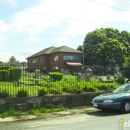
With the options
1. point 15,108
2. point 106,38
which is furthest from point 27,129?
point 106,38

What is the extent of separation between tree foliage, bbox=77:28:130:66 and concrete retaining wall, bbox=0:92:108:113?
152 ft

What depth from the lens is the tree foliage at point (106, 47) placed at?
5910 cm

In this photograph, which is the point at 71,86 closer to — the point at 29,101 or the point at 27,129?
the point at 29,101

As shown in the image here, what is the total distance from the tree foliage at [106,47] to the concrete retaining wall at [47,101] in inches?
1818

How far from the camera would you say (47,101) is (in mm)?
12148

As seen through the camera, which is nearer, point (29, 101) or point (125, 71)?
point (29, 101)

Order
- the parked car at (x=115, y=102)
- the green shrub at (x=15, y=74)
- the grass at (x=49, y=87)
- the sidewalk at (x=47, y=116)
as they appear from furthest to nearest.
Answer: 1. the green shrub at (x=15, y=74)
2. the grass at (x=49, y=87)
3. the parked car at (x=115, y=102)
4. the sidewalk at (x=47, y=116)

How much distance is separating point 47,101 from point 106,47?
48925mm

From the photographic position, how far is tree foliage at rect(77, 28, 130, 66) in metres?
59.1

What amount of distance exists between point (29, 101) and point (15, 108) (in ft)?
2.60

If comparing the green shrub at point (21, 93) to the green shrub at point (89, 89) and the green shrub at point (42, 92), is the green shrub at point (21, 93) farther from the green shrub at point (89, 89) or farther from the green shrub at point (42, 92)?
the green shrub at point (89, 89)

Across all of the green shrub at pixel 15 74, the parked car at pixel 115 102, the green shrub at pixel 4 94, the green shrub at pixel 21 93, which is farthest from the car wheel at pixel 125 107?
the green shrub at pixel 15 74

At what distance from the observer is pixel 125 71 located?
20.9 meters

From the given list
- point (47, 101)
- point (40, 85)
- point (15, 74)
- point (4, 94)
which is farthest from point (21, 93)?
point (15, 74)
